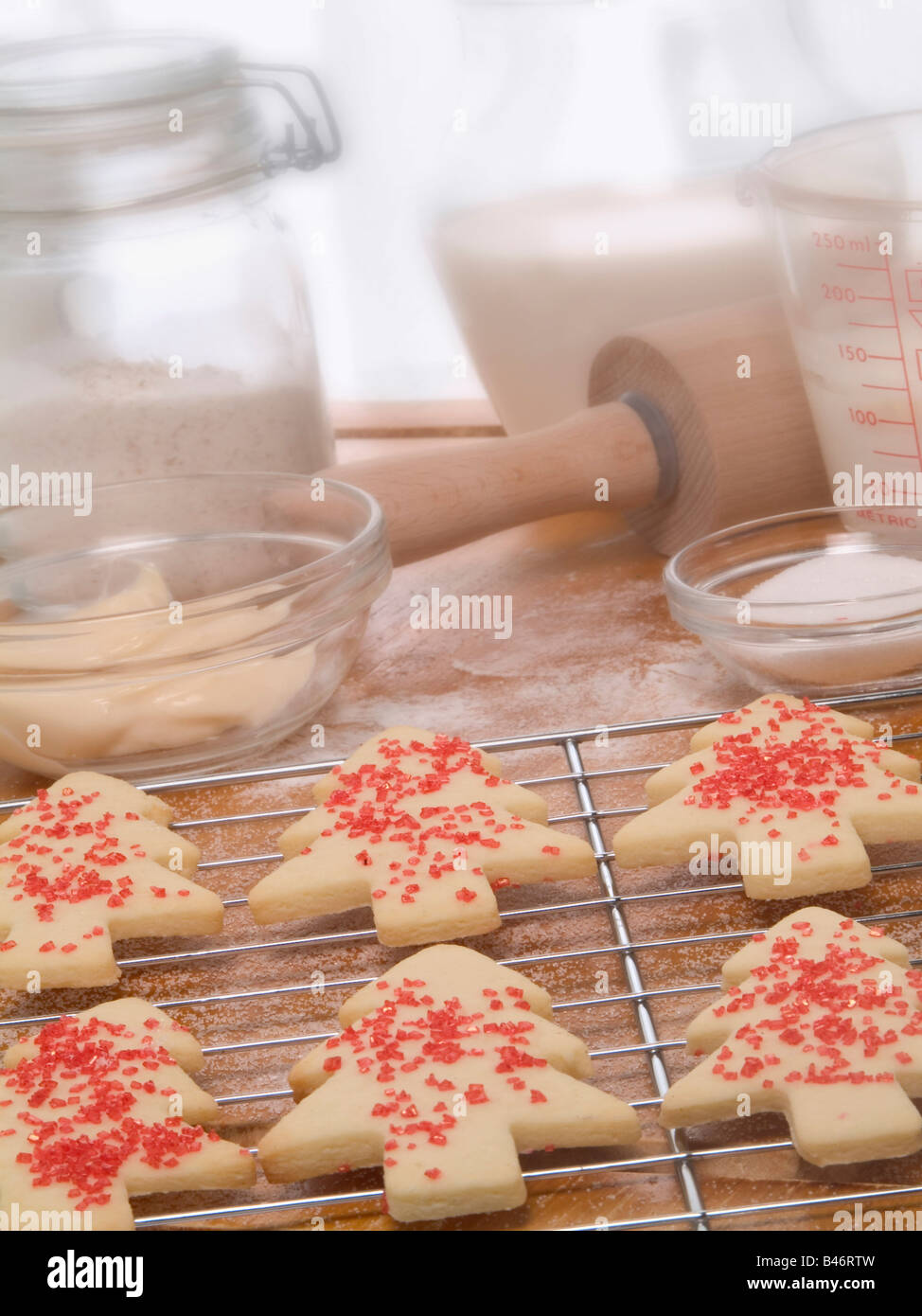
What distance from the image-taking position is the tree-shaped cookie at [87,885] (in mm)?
730

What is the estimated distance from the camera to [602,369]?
3.94 ft

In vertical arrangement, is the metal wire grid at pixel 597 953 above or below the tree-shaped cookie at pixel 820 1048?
below

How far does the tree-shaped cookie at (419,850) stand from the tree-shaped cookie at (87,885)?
0.05 meters

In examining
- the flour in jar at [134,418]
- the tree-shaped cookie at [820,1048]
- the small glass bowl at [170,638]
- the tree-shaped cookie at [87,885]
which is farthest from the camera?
the flour in jar at [134,418]

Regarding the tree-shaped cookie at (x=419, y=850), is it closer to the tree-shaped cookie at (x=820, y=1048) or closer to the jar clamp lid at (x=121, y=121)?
the tree-shaped cookie at (x=820, y=1048)

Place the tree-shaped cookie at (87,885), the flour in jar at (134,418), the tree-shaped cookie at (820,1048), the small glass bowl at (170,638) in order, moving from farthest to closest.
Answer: the flour in jar at (134,418), the small glass bowl at (170,638), the tree-shaped cookie at (87,885), the tree-shaped cookie at (820,1048)

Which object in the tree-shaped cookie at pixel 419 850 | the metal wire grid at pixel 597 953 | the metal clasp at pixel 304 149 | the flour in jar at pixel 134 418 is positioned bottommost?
the metal wire grid at pixel 597 953

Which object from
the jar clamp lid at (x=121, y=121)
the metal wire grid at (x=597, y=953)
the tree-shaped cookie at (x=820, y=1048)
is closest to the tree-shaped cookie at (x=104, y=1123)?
the metal wire grid at (x=597, y=953)

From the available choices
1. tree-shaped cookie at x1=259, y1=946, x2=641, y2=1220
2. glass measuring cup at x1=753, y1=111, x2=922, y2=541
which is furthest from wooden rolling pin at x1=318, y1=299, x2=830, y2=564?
tree-shaped cookie at x1=259, y1=946, x2=641, y2=1220

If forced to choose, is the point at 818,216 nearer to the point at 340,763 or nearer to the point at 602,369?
the point at 602,369

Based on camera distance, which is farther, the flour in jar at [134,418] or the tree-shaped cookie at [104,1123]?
the flour in jar at [134,418]

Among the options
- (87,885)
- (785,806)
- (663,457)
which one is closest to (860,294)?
(663,457)

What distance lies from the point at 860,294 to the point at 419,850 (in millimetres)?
472

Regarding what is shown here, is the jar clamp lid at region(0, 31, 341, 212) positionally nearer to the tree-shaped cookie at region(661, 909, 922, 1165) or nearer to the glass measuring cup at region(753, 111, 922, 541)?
the glass measuring cup at region(753, 111, 922, 541)
